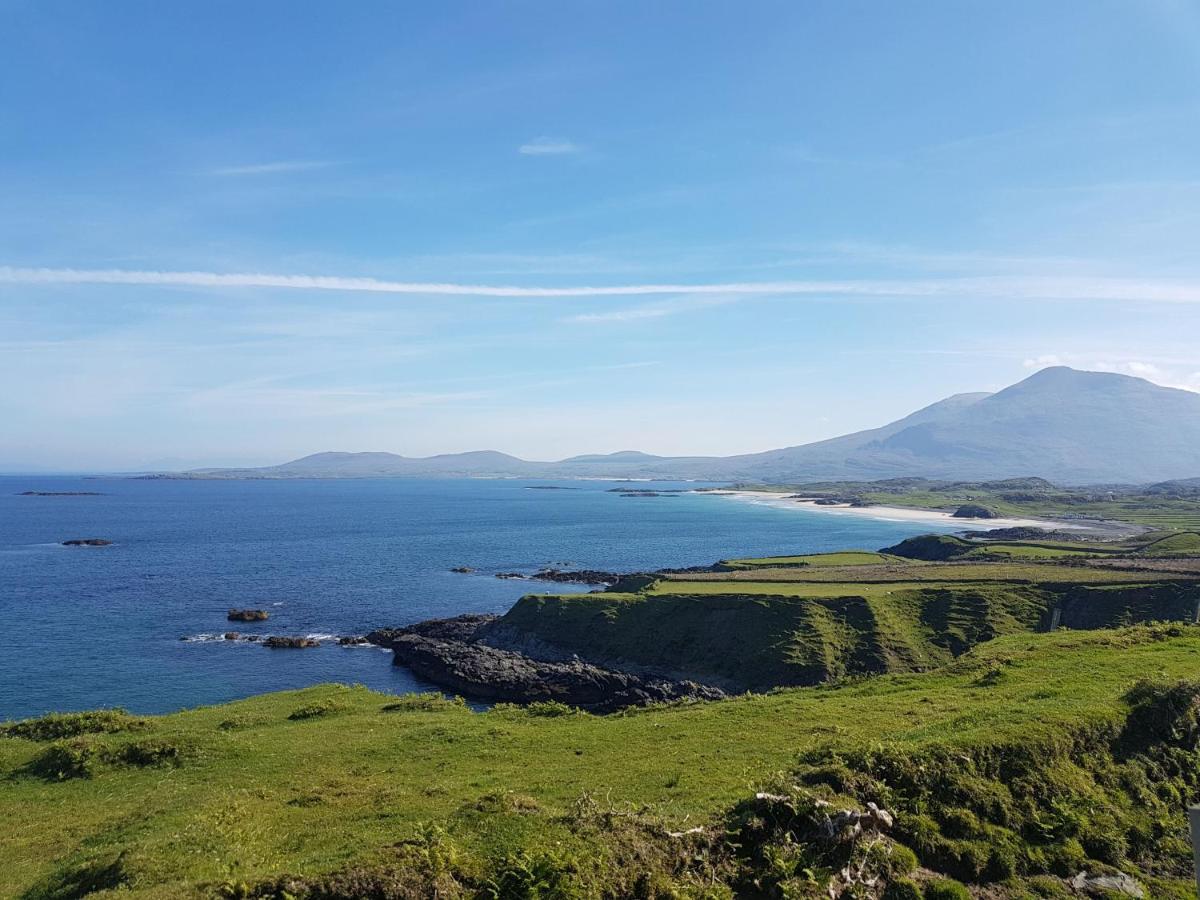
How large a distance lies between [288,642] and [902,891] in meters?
71.6

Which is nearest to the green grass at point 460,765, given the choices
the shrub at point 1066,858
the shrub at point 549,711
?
the shrub at point 549,711

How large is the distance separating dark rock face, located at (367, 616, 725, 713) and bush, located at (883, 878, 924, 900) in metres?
34.8

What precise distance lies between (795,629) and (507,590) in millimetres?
55835

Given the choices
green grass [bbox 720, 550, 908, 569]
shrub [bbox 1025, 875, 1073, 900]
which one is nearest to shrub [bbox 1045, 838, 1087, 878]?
shrub [bbox 1025, 875, 1073, 900]

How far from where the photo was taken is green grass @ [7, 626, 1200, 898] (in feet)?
55.7

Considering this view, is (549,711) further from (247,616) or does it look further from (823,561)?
(823,561)

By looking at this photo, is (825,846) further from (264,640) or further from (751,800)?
(264,640)

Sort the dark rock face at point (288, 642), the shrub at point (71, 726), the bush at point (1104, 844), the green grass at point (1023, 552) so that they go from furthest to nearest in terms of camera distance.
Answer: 1. the green grass at point (1023, 552)
2. the dark rock face at point (288, 642)
3. the shrub at point (71, 726)
4. the bush at point (1104, 844)

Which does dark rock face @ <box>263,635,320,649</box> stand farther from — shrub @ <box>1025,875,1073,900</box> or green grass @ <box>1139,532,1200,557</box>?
green grass @ <box>1139,532,1200,557</box>

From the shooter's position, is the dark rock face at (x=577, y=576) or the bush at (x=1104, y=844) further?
the dark rock face at (x=577, y=576)

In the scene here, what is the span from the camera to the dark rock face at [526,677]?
5778 centimetres

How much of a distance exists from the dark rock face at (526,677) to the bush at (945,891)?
34.6 m

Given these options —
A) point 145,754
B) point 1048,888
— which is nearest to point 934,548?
point 1048,888

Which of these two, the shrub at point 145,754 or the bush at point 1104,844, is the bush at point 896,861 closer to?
the bush at point 1104,844
